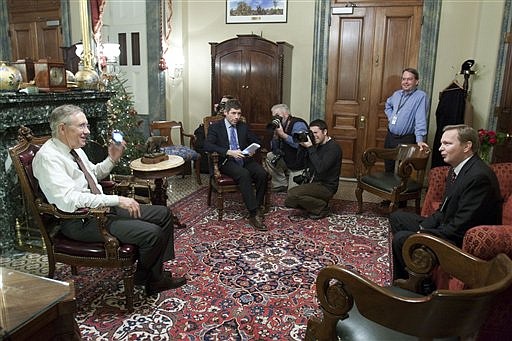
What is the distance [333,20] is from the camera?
5594mm

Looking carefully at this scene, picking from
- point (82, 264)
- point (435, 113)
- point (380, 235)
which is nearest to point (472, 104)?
point (435, 113)

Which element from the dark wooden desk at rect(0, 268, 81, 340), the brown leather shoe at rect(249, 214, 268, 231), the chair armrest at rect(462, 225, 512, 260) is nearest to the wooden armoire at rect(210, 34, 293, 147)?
the brown leather shoe at rect(249, 214, 268, 231)

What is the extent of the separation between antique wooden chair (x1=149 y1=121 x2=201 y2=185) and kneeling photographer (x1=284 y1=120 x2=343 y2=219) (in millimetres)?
1792

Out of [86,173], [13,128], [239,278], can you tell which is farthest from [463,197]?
[13,128]

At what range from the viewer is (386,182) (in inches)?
162

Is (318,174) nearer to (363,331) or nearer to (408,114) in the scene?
(408,114)

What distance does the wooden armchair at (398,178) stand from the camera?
395 cm

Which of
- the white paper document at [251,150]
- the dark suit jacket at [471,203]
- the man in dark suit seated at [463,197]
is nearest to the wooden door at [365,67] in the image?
the white paper document at [251,150]

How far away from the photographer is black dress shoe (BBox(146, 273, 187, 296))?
104 inches

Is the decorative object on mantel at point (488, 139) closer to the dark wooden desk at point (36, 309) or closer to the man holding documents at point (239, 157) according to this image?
the man holding documents at point (239, 157)

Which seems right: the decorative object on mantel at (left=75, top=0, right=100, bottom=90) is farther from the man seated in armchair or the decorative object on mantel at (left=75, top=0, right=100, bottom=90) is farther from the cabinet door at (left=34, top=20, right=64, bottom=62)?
the man seated in armchair

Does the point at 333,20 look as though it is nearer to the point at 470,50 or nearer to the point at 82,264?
the point at 470,50

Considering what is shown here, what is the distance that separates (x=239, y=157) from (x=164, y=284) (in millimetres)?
1661

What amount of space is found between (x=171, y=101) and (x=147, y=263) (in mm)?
4293
